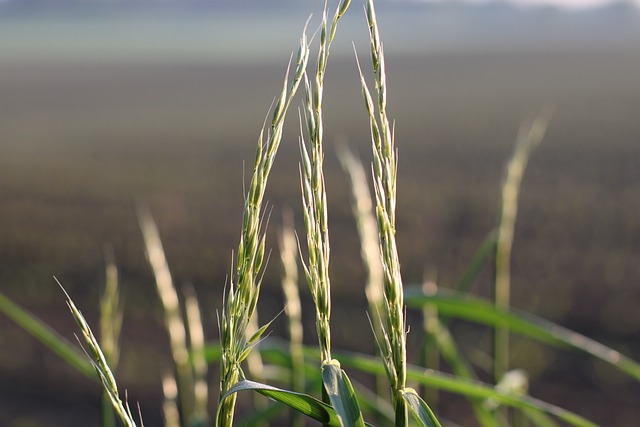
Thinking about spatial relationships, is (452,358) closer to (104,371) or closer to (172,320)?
(172,320)

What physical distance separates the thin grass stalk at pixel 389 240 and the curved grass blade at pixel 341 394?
0.03 metres

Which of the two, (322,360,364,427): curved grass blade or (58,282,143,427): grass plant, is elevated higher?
(322,360,364,427): curved grass blade

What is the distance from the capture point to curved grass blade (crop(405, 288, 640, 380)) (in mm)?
819

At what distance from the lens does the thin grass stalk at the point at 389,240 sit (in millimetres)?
477

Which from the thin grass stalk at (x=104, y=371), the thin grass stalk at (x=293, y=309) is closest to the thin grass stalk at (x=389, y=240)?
the thin grass stalk at (x=104, y=371)

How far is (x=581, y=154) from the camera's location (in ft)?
49.7

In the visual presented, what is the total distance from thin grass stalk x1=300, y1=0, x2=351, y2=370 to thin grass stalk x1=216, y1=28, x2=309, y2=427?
0.02 meters

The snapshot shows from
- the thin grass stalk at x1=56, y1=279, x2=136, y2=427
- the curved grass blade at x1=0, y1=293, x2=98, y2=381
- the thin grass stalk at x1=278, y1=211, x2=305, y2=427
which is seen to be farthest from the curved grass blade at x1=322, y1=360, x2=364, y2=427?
the curved grass blade at x1=0, y1=293, x2=98, y2=381

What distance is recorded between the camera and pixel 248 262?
492 millimetres

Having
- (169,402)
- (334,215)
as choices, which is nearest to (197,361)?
(169,402)

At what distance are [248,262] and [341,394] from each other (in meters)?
0.10

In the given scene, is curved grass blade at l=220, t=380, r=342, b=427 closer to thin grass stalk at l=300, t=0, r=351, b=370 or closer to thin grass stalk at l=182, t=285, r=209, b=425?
thin grass stalk at l=300, t=0, r=351, b=370

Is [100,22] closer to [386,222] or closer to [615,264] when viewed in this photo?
[615,264]

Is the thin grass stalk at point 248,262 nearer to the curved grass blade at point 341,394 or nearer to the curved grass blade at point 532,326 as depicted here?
the curved grass blade at point 341,394
